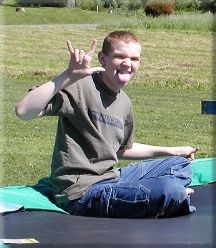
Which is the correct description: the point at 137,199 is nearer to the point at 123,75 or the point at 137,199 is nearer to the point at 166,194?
the point at 166,194

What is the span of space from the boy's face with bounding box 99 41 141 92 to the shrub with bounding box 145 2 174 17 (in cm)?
1013

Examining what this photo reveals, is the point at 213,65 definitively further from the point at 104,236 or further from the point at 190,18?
the point at 104,236

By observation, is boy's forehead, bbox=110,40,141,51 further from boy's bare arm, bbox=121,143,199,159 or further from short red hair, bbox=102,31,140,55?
boy's bare arm, bbox=121,143,199,159

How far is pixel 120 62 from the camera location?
2.80 metres

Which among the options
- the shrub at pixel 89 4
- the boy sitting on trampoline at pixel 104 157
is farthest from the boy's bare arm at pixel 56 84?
the shrub at pixel 89 4

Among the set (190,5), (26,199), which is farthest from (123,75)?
(190,5)

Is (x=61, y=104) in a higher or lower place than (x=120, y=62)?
lower

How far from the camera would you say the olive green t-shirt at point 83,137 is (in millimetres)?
2760

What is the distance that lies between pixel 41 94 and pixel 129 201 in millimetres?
524

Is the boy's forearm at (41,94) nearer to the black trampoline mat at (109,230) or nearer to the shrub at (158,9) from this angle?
the black trampoline mat at (109,230)

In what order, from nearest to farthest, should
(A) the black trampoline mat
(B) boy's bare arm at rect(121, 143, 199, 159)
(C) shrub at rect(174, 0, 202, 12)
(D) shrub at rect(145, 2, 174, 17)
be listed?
(A) the black trampoline mat < (B) boy's bare arm at rect(121, 143, 199, 159) < (C) shrub at rect(174, 0, 202, 12) < (D) shrub at rect(145, 2, 174, 17)

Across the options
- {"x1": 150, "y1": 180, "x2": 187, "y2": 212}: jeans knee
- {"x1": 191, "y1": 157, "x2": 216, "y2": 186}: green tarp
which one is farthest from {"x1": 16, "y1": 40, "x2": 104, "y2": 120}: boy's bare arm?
{"x1": 191, "y1": 157, "x2": 216, "y2": 186}: green tarp

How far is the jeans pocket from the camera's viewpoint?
8.91ft

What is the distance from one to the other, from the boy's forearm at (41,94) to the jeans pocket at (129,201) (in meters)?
0.45
